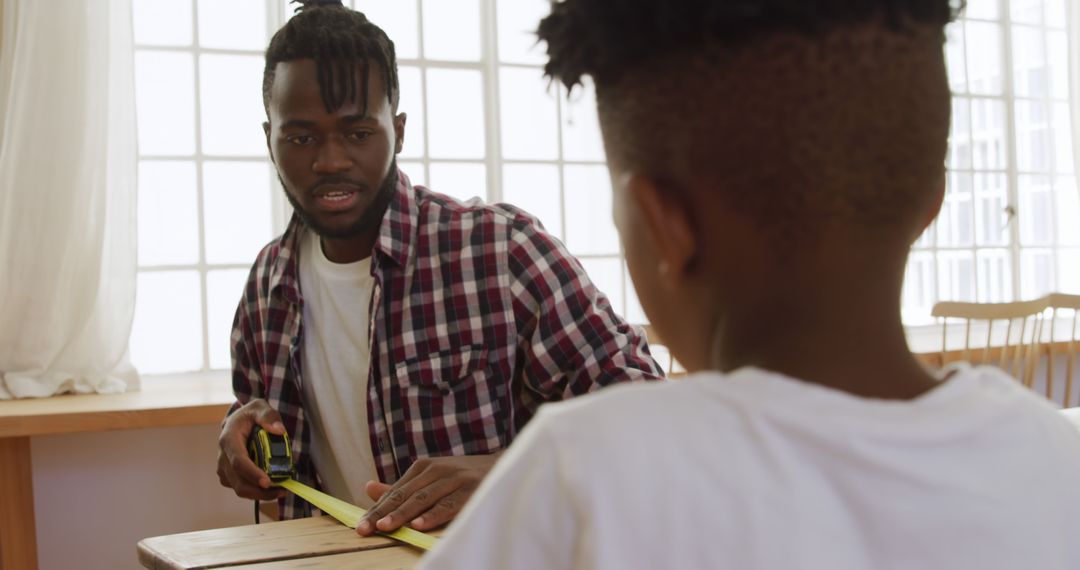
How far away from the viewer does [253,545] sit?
1050 millimetres

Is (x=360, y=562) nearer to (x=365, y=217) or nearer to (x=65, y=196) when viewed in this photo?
(x=365, y=217)

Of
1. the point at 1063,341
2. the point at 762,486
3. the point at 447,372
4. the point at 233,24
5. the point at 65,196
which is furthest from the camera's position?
the point at 1063,341

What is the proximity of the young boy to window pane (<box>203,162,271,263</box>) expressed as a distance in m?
2.80

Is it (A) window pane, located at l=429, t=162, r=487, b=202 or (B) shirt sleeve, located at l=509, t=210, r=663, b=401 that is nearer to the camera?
(B) shirt sleeve, located at l=509, t=210, r=663, b=401

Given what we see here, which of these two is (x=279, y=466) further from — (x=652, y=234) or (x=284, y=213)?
(x=284, y=213)

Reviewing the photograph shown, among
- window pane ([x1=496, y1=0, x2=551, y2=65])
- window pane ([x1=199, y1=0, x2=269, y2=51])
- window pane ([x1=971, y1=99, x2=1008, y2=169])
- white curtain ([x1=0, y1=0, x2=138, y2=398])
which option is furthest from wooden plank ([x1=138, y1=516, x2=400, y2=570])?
window pane ([x1=971, y1=99, x2=1008, y2=169])

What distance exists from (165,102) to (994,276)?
3.27 metres

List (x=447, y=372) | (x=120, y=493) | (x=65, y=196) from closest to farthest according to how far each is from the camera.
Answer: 1. (x=447, y=372)
2. (x=65, y=196)
3. (x=120, y=493)

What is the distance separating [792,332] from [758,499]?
0.28ft

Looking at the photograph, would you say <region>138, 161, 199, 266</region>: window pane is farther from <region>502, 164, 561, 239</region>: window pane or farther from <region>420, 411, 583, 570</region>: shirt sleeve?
<region>420, 411, 583, 570</region>: shirt sleeve

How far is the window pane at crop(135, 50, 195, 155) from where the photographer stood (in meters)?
3.02

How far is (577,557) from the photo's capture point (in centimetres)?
42

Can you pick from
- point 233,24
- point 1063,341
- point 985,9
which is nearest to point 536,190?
point 233,24

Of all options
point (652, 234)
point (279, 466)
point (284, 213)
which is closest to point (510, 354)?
point (279, 466)
